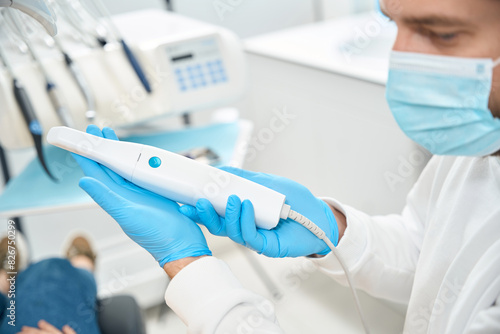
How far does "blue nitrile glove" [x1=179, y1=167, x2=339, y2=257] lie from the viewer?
59cm

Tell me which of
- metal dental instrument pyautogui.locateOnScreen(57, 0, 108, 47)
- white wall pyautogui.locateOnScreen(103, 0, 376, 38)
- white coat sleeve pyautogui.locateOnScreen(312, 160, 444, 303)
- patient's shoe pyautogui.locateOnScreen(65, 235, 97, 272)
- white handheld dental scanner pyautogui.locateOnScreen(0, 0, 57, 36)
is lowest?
patient's shoe pyautogui.locateOnScreen(65, 235, 97, 272)

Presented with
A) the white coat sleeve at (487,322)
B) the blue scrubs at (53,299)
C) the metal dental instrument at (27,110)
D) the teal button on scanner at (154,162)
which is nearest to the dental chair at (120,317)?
the blue scrubs at (53,299)

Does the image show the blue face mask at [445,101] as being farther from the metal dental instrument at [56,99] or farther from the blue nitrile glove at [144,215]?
the metal dental instrument at [56,99]

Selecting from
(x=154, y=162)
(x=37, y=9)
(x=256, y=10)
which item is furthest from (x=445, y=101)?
(x=256, y=10)

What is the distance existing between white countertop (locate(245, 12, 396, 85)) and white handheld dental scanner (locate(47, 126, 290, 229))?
691 mm

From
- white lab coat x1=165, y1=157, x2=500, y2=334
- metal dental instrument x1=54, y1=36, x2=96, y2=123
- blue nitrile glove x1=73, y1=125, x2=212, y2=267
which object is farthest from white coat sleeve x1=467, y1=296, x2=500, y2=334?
metal dental instrument x1=54, y1=36, x2=96, y2=123

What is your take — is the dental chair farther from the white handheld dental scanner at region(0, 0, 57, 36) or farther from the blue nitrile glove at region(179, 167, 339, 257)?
the white handheld dental scanner at region(0, 0, 57, 36)

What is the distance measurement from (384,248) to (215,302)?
36 centimetres

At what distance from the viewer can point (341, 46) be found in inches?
60.7

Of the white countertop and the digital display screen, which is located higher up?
the digital display screen

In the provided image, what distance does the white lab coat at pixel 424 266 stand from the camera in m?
0.57

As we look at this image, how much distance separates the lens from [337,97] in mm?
1351

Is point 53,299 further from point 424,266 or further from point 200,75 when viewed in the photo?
point 424,266

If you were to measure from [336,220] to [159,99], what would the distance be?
0.56 m
